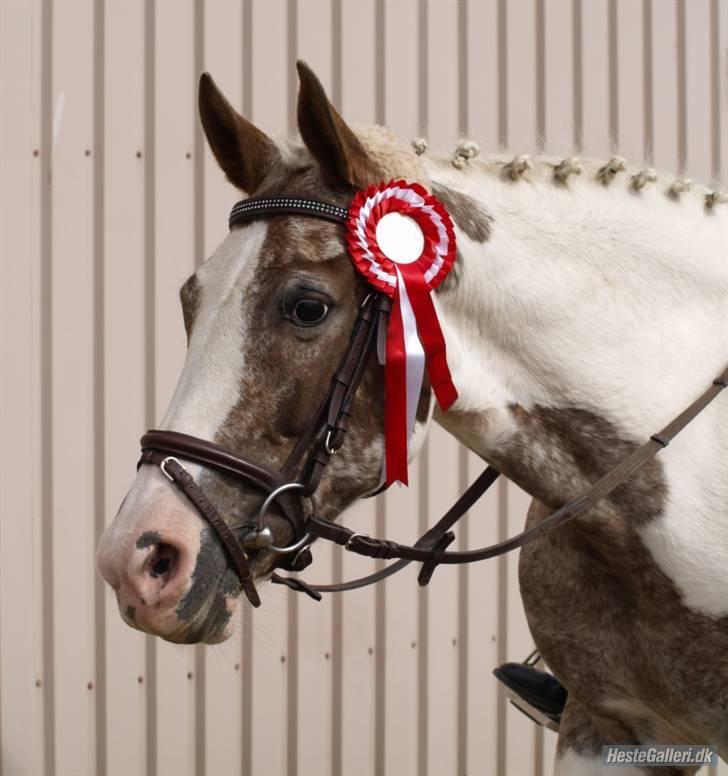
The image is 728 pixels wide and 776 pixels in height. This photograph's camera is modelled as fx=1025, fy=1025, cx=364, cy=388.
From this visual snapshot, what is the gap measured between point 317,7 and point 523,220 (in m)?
2.35

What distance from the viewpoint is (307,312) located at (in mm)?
1787

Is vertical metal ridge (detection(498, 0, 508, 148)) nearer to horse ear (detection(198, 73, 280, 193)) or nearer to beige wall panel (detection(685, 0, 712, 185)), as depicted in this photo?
beige wall panel (detection(685, 0, 712, 185))

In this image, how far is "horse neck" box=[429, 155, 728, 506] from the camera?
1943mm

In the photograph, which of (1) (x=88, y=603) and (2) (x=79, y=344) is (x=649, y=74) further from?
(1) (x=88, y=603)

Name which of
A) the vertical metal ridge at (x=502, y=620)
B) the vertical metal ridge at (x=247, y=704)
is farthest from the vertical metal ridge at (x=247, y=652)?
the vertical metal ridge at (x=502, y=620)

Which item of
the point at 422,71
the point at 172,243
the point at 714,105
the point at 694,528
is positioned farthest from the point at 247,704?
the point at 714,105

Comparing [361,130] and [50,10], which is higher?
[50,10]

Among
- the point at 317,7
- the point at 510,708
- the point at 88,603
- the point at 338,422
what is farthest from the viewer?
the point at 510,708

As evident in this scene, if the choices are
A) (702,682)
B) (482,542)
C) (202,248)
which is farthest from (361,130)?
(482,542)

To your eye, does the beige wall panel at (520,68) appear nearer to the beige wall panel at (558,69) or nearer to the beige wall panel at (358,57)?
the beige wall panel at (558,69)

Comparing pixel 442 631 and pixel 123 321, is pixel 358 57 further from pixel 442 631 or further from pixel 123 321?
pixel 442 631

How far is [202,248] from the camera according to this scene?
3875 mm

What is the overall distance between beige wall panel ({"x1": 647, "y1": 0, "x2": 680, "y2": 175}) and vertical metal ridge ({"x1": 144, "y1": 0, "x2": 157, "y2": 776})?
2.15 m

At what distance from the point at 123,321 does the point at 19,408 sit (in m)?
0.48
